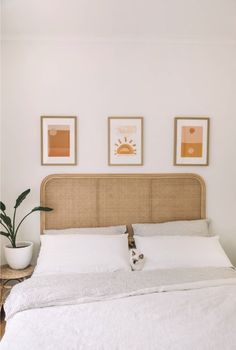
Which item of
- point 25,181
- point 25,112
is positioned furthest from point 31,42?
point 25,181

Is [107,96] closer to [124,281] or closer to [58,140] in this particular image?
[58,140]

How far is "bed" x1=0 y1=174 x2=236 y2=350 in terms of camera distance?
5.25 feet

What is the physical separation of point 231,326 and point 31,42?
2.83 m

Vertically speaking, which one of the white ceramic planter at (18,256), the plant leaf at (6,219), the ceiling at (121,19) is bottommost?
the white ceramic planter at (18,256)

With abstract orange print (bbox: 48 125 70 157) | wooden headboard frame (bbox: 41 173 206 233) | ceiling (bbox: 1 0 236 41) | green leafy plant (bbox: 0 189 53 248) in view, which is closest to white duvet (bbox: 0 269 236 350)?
green leafy plant (bbox: 0 189 53 248)

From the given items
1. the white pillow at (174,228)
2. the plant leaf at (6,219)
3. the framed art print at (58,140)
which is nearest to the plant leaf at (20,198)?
the plant leaf at (6,219)

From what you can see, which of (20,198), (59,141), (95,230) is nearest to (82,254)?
(95,230)

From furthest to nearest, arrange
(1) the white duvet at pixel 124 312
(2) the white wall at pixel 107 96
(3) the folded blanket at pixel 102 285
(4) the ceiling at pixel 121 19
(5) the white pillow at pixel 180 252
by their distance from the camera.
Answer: (2) the white wall at pixel 107 96
(5) the white pillow at pixel 180 252
(4) the ceiling at pixel 121 19
(3) the folded blanket at pixel 102 285
(1) the white duvet at pixel 124 312

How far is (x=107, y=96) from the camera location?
320 centimetres

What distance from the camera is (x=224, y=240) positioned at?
3340mm

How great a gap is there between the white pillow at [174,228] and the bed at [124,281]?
0.01 m

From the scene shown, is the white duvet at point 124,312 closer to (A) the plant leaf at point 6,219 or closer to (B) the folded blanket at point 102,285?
(B) the folded blanket at point 102,285

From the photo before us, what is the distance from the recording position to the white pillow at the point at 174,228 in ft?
10.1

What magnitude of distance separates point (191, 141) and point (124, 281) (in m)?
1.57
